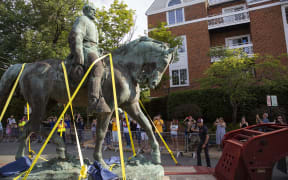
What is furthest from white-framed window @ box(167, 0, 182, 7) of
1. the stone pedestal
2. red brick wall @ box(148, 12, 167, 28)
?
the stone pedestal

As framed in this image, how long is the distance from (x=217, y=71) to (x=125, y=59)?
10.5 m

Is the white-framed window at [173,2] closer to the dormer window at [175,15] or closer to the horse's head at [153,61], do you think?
the dormer window at [175,15]

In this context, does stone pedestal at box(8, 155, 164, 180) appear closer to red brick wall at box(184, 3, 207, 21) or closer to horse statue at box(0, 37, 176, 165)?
horse statue at box(0, 37, 176, 165)

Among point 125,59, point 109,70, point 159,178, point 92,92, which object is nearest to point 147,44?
point 125,59

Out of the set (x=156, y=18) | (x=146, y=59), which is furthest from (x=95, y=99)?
(x=156, y=18)

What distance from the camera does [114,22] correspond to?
13.3m

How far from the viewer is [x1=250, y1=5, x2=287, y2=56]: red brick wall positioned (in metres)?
18.1

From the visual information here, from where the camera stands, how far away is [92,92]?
3.57 meters

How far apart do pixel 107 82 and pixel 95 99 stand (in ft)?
1.50

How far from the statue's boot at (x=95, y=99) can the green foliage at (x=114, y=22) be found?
9.66m

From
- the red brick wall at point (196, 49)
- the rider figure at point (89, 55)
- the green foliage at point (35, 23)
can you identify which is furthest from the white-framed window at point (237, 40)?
the rider figure at point (89, 55)

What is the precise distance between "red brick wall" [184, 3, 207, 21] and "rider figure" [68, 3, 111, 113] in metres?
19.4

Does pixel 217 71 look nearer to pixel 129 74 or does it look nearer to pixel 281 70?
pixel 281 70

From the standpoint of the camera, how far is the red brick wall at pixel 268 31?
59.5ft
